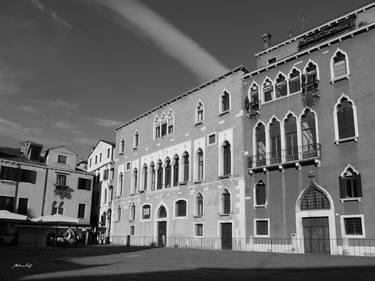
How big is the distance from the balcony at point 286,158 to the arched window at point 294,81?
13.7 ft

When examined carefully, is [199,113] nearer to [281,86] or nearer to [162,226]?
[281,86]

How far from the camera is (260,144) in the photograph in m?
28.6

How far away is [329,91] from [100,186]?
34.3 metres

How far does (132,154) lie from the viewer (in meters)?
43.3

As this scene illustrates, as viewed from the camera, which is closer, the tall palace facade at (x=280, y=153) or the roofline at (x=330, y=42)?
the tall palace facade at (x=280, y=153)

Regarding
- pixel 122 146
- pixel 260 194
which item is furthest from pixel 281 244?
pixel 122 146

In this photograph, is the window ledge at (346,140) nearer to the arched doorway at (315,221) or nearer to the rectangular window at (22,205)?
the arched doorway at (315,221)

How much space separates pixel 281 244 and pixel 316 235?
2410mm

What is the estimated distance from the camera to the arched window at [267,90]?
2870cm

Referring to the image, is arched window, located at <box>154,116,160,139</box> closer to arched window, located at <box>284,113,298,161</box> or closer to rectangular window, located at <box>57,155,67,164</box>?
rectangular window, located at <box>57,155,67,164</box>

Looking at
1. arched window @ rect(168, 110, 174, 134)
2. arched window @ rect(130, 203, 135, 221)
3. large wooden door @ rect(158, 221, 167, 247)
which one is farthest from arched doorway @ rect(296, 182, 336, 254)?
arched window @ rect(130, 203, 135, 221)

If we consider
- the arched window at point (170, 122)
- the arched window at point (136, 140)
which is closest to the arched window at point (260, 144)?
the arched window at point (170, 122)

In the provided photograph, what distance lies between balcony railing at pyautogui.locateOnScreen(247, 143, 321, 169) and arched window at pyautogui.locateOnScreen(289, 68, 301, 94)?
4.16 meters

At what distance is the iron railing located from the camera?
70.8 feet
